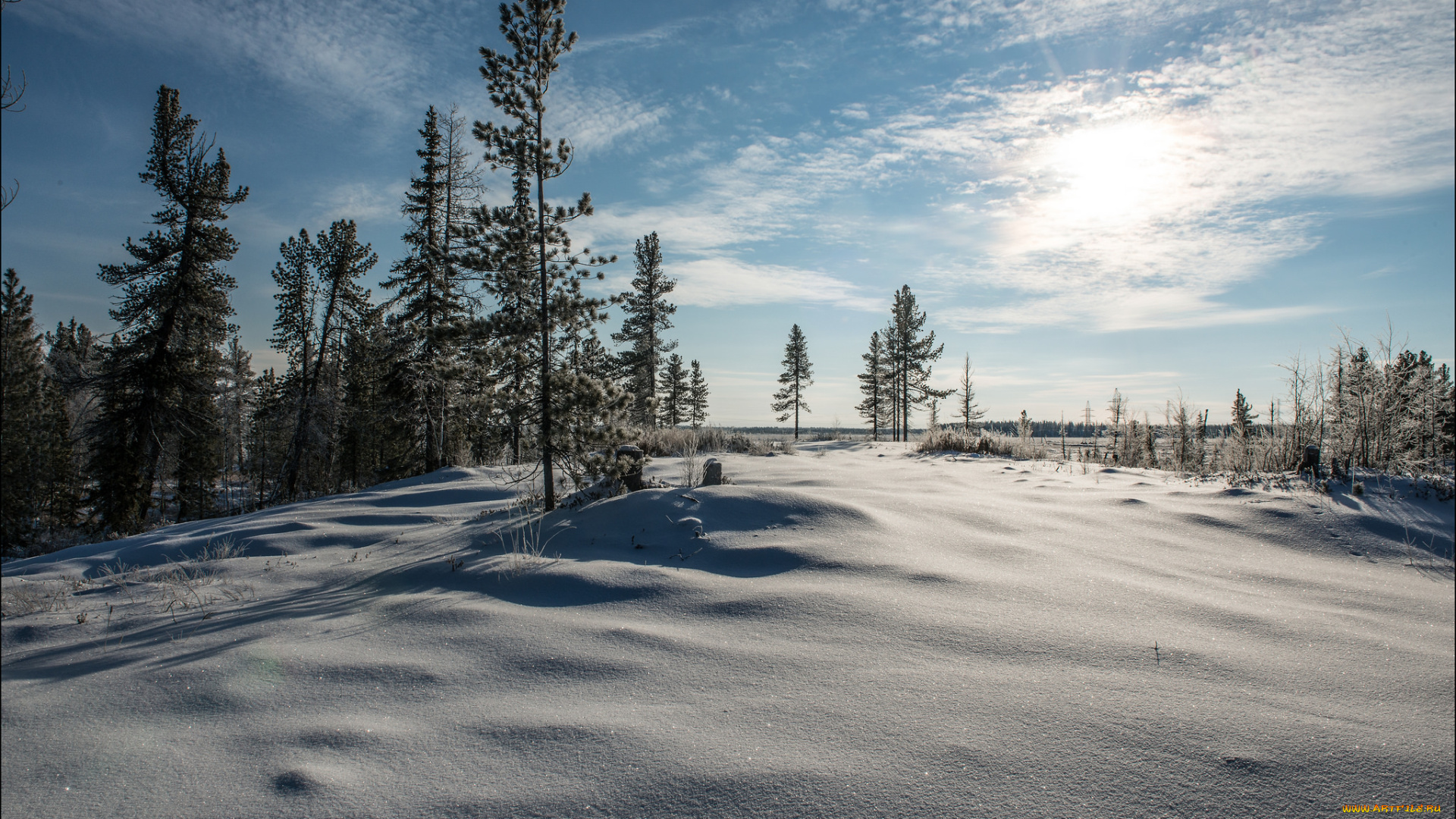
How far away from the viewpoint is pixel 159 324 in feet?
56.1

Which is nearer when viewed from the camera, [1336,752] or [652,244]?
[1336,752]

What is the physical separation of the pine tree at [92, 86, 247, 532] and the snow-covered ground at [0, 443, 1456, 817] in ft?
55.5

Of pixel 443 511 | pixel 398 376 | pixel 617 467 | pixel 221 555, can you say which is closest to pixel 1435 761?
pixel 617 467

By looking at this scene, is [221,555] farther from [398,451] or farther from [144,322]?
[398,451]

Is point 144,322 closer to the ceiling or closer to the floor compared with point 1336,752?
closer to the ceiling

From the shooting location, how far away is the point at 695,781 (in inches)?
64.2

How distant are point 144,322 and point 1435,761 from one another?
24.6 metres

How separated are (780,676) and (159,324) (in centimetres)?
2267

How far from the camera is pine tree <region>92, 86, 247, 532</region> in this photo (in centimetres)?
1670

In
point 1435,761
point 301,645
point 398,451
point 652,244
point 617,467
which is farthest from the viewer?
point 652,244

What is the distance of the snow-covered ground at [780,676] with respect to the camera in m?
1.58

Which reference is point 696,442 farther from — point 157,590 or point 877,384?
point 877,384

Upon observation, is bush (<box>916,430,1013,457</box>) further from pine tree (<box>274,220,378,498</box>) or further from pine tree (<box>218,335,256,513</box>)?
pine tree (<box>218,335,256,513</box>)

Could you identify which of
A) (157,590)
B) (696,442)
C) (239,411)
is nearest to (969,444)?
(696,442)
